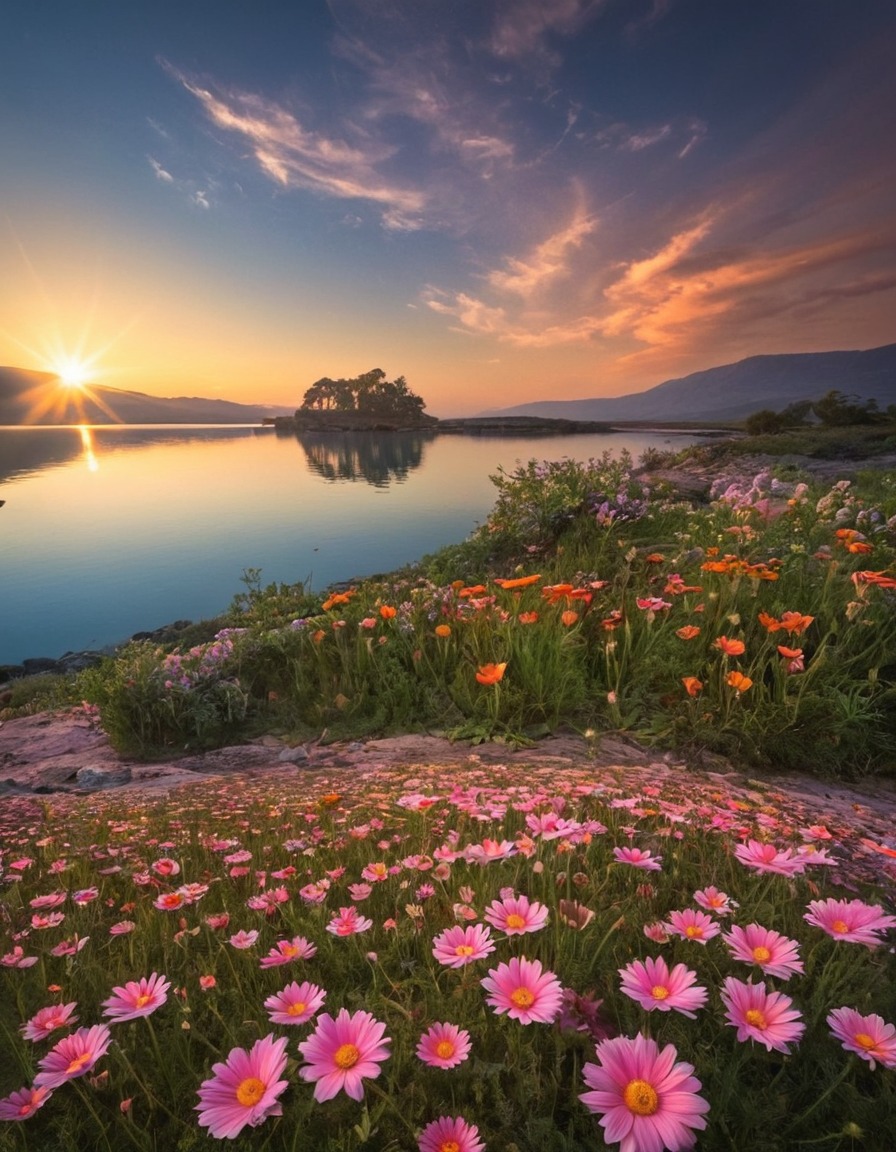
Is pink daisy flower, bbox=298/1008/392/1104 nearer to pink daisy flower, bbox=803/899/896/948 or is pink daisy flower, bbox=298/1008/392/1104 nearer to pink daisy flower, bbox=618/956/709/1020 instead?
pink daisy flower, bbox=618/956/709/1020

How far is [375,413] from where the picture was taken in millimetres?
127750

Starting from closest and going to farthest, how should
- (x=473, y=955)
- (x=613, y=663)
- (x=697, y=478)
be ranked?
(x=473, y=955)
(x=613, y=663)
(x=697, y=478)

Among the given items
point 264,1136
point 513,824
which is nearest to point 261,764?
point 513,824

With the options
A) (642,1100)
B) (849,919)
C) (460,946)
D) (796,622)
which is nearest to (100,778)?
(460,946)

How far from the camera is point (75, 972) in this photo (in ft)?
5.19

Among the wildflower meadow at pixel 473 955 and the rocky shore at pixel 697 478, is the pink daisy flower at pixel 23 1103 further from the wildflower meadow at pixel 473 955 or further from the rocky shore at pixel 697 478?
the rocky shore at pixel 697 478

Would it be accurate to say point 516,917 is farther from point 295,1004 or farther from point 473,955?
point 295,1004

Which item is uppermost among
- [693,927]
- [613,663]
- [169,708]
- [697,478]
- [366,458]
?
[693,927]

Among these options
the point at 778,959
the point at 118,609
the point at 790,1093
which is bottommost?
the point at 118,609

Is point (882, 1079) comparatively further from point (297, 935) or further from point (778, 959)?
point (297, 935)

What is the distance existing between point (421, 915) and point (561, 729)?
10.8 feet

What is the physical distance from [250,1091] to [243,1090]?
18mm

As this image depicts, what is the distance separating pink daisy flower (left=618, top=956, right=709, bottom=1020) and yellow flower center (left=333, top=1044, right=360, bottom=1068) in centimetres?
52

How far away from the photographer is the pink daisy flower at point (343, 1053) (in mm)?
985
